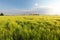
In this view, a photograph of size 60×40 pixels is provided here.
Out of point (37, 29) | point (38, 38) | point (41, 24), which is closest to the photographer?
point (38, 38)

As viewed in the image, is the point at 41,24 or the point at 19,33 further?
the point at 41,24

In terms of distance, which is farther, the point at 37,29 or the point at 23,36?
the point at 37,29

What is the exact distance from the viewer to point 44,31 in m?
12.5

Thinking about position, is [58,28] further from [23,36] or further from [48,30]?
[23,36]

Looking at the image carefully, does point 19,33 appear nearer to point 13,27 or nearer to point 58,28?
point 13,27

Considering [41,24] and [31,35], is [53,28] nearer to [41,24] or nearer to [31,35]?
[41,24]

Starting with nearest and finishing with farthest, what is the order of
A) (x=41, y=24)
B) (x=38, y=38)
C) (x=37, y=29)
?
(x=38, y=38)
(x=37, y=29)
(x=41, y=24)

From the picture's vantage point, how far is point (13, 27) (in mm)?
12836

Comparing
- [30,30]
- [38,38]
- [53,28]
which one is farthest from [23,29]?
[53,28]

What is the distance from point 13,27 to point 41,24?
2.07 metres

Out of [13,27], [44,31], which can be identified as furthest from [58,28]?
[13,27]

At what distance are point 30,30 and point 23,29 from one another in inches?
18.4

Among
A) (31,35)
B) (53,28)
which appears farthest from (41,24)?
(31,35)

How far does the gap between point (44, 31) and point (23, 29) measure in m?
1.33
